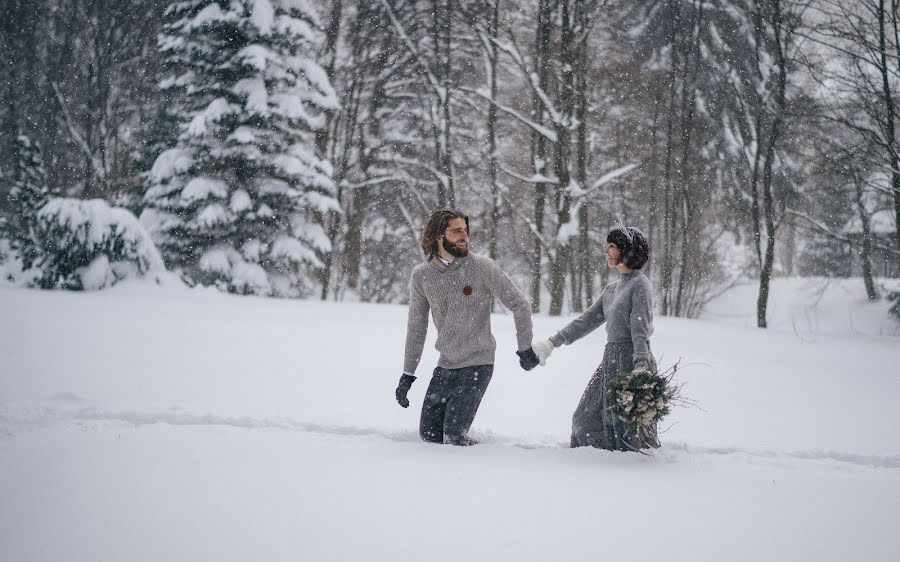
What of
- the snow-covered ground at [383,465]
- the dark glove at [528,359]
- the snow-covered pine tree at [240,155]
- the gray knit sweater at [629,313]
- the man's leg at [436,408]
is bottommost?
the snow-covered ground at [383,465]

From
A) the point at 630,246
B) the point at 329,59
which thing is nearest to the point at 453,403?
the point at 630,246

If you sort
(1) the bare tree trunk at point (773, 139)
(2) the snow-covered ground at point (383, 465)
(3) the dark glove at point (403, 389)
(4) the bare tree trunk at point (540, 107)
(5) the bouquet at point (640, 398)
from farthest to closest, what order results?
(4) the bare tree trunk at point (540, 107) → (1) the bare tree trunk at point (773, 139) → (3) the dark glove at point (403, 389) → (5) the bouquet at point (640, 398) → (2) the snow-covered ground at point (383, 465)

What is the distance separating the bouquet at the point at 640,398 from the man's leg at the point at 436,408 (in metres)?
1.09

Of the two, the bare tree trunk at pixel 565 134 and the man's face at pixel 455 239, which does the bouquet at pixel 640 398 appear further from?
the bare tree trunk at pixel 565 134

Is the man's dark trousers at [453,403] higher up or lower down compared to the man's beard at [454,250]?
lower down

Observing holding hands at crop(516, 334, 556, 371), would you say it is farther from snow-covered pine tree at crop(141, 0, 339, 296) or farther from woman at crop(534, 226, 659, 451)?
snow-covered pine tree at crop(141, 0, 339, 296)

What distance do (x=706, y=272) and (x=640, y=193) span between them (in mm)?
7163

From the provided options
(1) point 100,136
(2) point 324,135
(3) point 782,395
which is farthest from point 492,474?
(1) point 100,136

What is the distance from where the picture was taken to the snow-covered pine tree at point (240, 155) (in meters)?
12.5

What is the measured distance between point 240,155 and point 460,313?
11.0 meters

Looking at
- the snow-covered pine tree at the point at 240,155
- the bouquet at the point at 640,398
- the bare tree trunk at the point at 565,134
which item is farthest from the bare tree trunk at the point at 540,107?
the bouquet at the point at 640,398

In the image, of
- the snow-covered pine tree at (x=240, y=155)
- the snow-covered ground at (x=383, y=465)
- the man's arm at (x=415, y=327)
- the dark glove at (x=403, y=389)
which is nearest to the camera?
the snow-covered ground at (x=383, y=465)

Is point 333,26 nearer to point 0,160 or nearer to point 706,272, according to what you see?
point 0,160

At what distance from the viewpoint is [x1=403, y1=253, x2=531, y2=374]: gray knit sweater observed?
3555 millimetres
